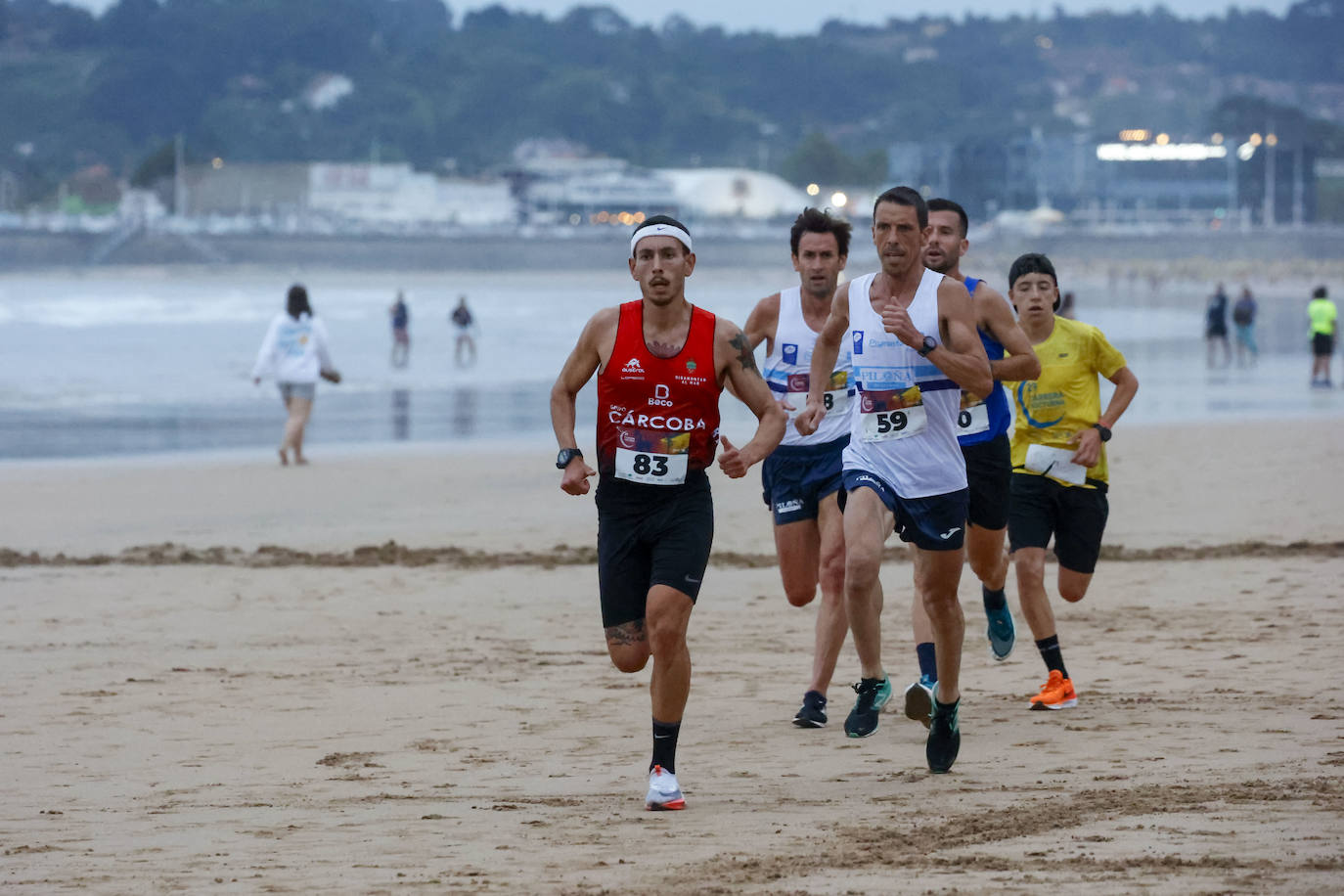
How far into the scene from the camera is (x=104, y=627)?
884cm

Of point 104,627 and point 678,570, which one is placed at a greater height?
point 678,570

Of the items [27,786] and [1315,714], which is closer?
[27,786]

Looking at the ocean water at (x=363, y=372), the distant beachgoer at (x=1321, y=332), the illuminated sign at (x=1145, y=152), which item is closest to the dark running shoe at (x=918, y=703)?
the ocean water at (x=363, y=372)

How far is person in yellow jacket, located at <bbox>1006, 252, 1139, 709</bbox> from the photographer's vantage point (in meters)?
7.30

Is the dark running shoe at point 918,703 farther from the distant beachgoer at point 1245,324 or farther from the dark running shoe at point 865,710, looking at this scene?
the distant beachgoer at point 1245,324

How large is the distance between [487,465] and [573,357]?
1154cm

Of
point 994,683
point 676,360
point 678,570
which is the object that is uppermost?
point 676,360

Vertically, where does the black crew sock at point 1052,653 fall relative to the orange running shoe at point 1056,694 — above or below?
above

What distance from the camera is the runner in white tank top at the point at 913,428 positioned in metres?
5.99

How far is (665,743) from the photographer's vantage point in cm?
554

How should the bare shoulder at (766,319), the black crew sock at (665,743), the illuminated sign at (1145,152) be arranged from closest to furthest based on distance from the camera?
the black crew sock at (665,743) < the bare shoulder at (766,319) < the illuminated sign at (1145,152)

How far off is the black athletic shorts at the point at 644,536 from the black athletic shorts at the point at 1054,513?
203 cm

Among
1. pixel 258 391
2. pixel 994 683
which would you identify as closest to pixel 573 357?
pixel 994 683

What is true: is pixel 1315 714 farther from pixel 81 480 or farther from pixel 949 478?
pixel 81 480
